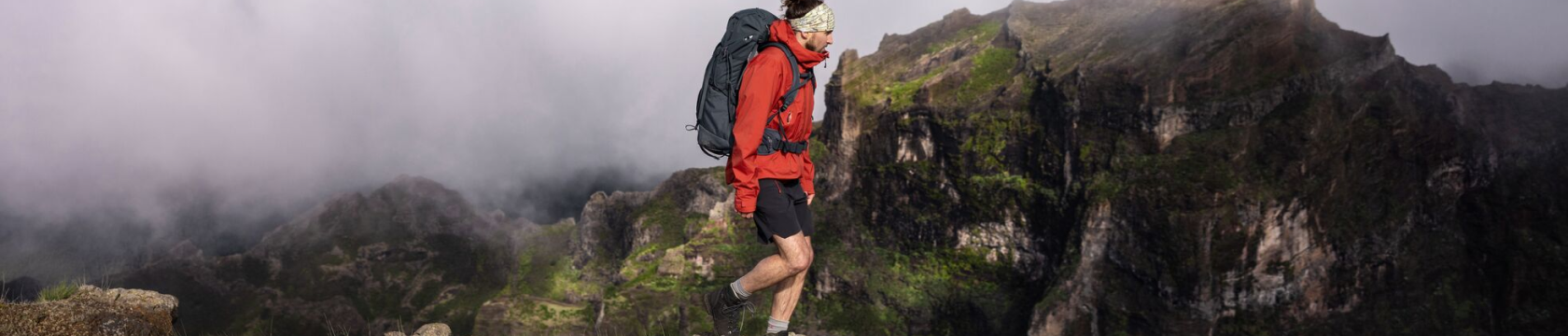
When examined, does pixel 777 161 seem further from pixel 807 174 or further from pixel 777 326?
pixel 777 326

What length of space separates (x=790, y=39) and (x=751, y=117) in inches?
42.5

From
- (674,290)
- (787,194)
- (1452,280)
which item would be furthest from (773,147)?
(674,290)

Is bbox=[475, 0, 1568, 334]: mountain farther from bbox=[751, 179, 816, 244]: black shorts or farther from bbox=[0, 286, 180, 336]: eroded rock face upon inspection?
bbox=[751, 179, 816, 244]: black shorts

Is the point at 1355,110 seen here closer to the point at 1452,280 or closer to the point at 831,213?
the point at 1452,280

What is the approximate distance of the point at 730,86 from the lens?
284 inches

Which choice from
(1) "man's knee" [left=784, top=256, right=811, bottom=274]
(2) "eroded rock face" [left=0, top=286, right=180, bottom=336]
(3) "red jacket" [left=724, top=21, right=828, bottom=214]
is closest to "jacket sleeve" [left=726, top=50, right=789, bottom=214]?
(3) "red jacket" [left=724, top=21, right=828, bottom=214]

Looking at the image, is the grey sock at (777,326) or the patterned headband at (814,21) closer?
the patterned headband at (814,21)

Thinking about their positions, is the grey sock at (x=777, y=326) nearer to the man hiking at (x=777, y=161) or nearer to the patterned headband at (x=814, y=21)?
the man hiking at (x=777, y=161)

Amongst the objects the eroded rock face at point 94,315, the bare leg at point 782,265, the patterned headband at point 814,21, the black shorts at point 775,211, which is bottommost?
the eroded rock face at point 94,315

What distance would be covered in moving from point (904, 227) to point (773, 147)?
105661 mm

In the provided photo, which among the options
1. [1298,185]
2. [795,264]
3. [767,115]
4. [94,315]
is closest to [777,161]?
[767,115]

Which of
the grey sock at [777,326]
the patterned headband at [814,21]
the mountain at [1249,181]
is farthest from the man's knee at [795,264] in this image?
the mountain at [1249,181]

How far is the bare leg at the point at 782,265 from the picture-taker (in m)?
7.41

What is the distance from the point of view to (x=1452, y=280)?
7706 centimetres
